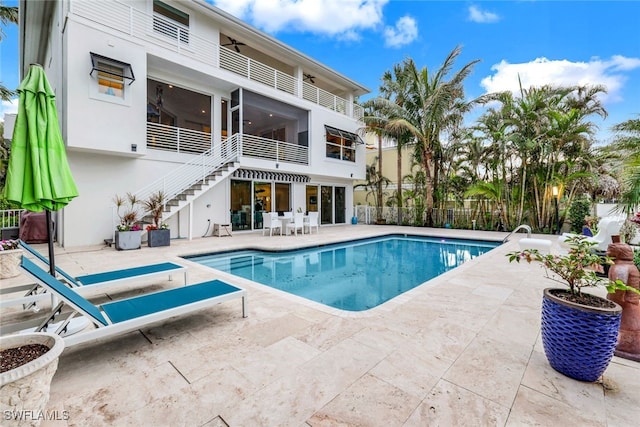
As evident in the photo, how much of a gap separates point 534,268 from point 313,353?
6025 millimetres

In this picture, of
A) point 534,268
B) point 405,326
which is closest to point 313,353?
point 405,326

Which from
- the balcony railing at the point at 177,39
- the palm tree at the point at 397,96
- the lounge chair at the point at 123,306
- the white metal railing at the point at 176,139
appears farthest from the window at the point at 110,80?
the palm tree at the point at 397,96

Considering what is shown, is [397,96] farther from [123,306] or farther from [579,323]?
[123,306]

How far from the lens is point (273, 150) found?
13531 millimetres

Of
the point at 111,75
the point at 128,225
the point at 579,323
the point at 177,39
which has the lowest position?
the point at 579,323

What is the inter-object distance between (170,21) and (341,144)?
9737 millimetres

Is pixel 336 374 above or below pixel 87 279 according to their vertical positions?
below

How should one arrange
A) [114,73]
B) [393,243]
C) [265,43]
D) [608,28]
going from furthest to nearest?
[265,43], [393,243], [608,28], [114,73]

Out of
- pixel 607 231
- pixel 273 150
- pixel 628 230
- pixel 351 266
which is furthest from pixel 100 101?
pixel 607 231

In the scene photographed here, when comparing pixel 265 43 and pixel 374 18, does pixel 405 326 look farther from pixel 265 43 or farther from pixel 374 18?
pixel 374 18

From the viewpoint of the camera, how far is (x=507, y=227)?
1313cm

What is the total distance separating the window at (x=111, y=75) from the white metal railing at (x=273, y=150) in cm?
440

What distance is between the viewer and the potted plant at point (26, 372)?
1.46 metres

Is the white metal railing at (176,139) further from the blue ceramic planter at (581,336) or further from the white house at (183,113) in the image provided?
the blue ceramic planter at (581,336)
